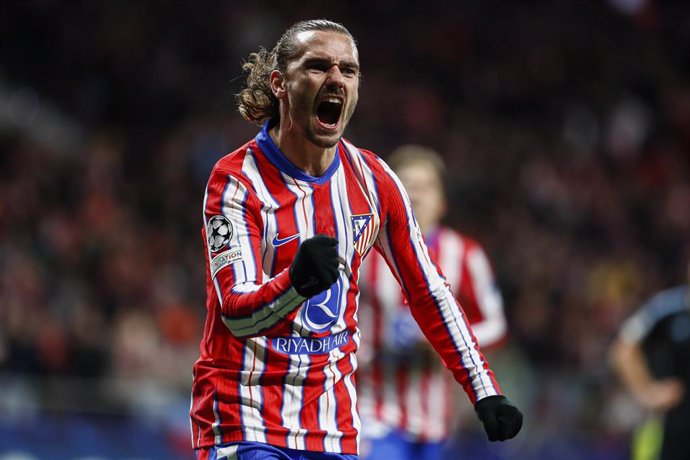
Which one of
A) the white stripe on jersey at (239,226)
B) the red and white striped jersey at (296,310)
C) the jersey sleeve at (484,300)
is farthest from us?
the jersey sleeve at (484,300)

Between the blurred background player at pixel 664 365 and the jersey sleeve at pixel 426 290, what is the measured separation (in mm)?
2906

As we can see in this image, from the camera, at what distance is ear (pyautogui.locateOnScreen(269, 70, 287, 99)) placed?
364 cm

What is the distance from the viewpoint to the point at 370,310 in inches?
242

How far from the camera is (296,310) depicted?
10.9 feet

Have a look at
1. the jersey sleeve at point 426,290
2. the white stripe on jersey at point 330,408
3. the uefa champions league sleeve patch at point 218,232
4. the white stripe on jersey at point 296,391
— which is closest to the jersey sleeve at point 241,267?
the uefa champions league sleeve patch at point 218,232

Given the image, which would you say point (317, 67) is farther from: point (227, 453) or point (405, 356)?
point (405, 356)

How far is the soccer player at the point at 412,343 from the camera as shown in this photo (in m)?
5.96

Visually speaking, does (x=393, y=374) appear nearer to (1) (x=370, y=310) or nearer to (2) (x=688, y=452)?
(1) (x=370, y=310)

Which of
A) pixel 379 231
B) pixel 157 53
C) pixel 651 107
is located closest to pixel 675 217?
pixel 651 107

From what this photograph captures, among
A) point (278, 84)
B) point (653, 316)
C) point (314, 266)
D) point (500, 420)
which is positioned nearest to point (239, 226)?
point (314, 266)

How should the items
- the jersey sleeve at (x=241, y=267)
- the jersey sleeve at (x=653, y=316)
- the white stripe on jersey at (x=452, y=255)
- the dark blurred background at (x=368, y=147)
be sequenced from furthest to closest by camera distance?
1. the dark blurred background at (x=368, y=147)
2. the jersey sleeve at (x=653, y=316)
3. the white stripe on jersey at (x=452, y=255)
4. the jersey sleeve at (x=241, y=267)

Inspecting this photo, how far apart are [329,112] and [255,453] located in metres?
1.06

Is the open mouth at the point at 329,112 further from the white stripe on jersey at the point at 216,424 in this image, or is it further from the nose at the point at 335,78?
the white stripe on jersey at the point at 216,424

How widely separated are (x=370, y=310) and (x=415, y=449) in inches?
29.8
